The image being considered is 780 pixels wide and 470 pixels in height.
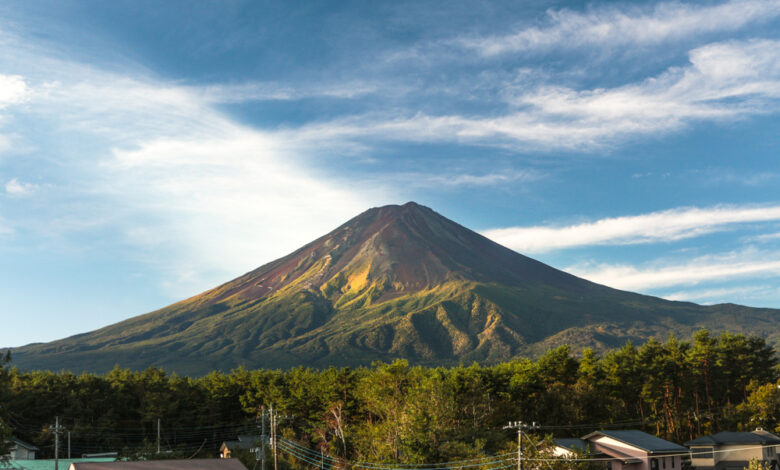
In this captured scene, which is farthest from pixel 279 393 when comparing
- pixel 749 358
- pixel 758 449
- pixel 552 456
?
pixel 749 358

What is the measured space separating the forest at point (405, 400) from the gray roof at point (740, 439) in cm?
720

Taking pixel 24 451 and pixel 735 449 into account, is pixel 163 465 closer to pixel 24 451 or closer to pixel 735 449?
pixel 24 451

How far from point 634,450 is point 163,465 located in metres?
37.0

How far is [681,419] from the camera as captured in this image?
8438cm

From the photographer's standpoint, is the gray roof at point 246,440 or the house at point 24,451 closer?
the house at point 24,451

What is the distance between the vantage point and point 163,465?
1465 inches

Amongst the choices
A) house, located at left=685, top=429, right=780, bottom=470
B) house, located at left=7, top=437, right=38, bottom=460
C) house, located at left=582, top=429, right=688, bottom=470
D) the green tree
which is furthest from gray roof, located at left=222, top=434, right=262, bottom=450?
the green tree

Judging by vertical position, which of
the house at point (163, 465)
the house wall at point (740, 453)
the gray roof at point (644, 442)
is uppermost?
the house at point (163, 465)

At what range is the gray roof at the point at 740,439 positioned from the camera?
64.0 meters

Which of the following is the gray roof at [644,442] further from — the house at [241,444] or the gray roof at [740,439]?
the house at [241,444]

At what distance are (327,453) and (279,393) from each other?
1626 cm

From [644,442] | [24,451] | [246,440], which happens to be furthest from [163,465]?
[246,440]

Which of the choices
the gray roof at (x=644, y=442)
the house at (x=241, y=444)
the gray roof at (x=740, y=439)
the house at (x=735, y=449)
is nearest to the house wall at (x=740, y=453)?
the house at (x=735, y=449)

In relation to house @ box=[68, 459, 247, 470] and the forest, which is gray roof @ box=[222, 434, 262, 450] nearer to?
the forest
